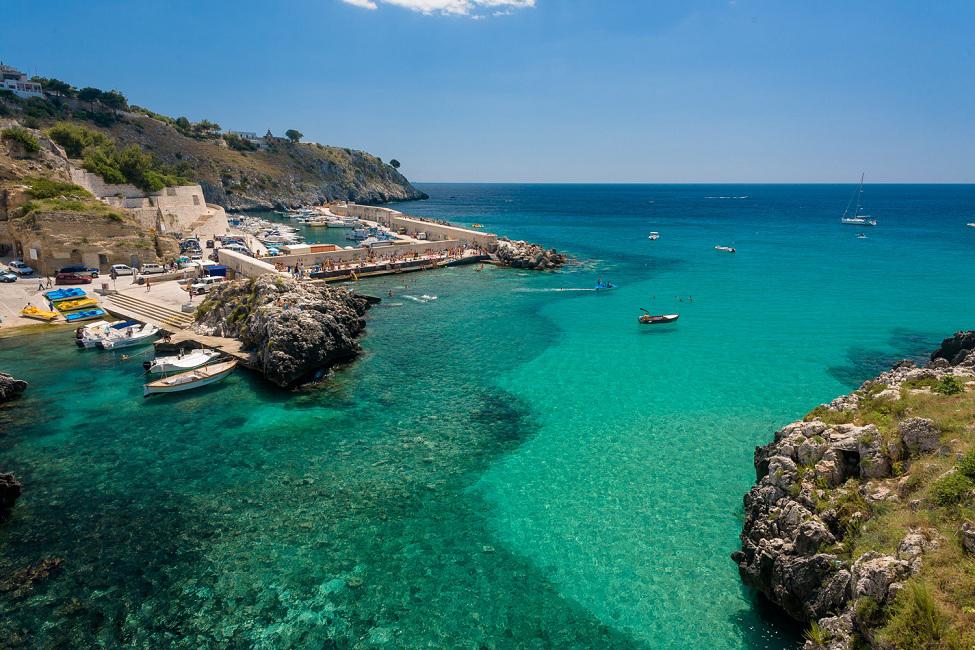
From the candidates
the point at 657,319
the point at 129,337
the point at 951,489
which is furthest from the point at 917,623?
the point at 129,337

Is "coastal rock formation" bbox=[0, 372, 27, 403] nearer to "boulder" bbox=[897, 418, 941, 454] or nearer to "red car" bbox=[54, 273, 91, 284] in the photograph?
"red car" bbox=[54, 273, 91, 284]

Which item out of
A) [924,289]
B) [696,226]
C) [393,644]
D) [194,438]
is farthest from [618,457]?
[696,226]

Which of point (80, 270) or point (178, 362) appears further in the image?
point (80, 270)

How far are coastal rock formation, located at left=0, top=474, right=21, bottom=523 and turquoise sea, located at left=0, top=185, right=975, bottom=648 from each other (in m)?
0.29

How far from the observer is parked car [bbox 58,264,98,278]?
4362 centimetres

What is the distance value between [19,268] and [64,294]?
32.9 feet

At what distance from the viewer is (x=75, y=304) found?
37969 mm

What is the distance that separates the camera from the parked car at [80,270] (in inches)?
1718

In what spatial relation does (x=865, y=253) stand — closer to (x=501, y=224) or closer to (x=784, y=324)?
(x=784, y=324)

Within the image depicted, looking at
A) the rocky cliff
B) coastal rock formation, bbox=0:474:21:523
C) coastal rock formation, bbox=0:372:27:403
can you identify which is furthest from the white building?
the rocky cliff

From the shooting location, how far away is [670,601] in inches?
546

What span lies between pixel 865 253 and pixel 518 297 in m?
56.6

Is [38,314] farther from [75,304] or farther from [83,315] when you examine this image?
[83,315]

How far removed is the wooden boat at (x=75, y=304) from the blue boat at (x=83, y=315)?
2.51 ft
